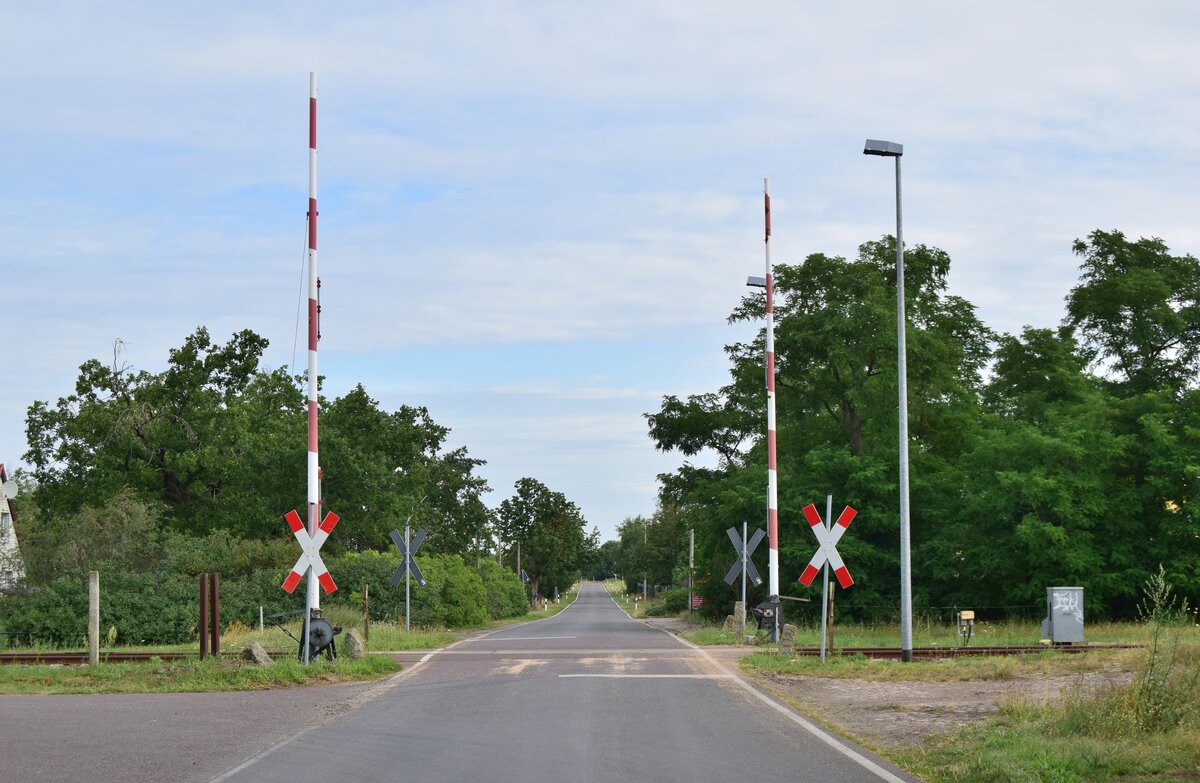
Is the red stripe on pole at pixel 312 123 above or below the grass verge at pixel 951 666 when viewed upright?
above

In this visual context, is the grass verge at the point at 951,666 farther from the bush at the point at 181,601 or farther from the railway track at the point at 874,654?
the bush at the point at 181,601

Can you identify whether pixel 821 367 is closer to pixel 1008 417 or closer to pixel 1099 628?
pixel 1008 417

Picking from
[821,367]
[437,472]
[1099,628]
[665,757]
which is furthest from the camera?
[437,472]

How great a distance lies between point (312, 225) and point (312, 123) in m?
1.82

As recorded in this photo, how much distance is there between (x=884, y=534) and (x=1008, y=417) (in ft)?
26.6

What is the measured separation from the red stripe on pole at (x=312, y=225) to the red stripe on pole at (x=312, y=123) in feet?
3.27

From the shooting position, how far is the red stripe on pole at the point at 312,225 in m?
21.1

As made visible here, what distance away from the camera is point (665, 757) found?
11180 millimetres

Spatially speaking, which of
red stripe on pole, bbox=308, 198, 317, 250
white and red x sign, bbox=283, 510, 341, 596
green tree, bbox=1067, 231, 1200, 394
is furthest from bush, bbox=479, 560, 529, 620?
red stripe on pole, bbox=308, 198, 317, 250

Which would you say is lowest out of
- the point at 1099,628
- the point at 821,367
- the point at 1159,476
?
the point at 1099,628

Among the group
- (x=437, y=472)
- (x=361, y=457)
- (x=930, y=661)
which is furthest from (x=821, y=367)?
(x=437, y=472)

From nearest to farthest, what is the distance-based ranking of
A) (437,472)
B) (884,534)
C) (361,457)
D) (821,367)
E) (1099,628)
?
(1099,628), (884,534), (821,367), (361,457), (437,472)

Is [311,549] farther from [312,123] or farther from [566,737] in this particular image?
[566,737]

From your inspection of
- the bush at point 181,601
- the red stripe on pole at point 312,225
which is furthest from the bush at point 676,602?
the red stripe on pole at point 312,225
